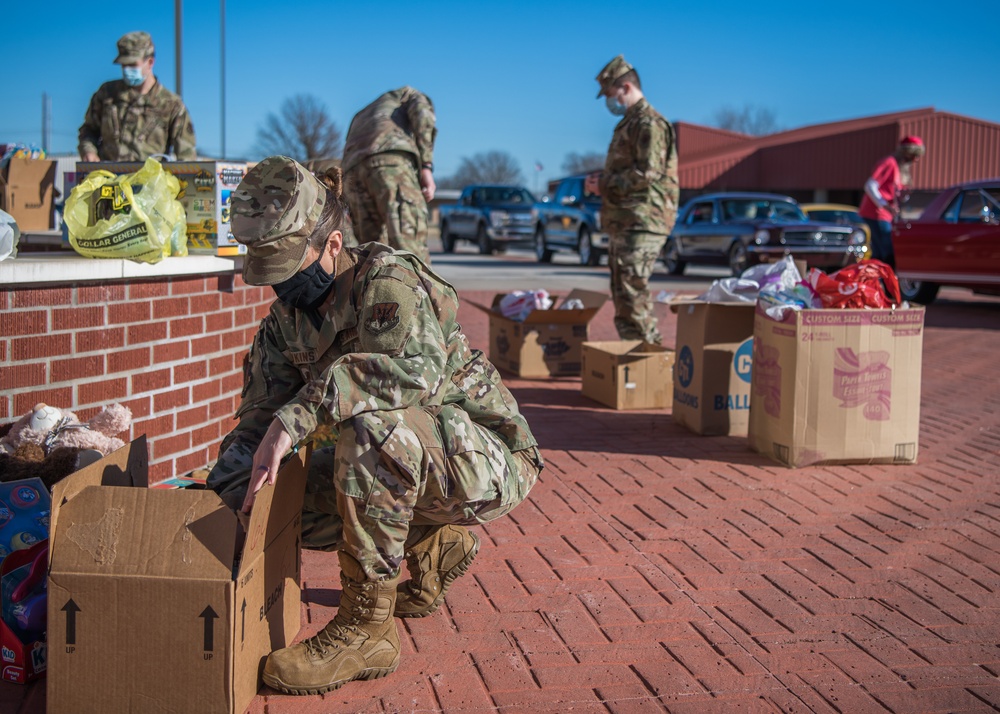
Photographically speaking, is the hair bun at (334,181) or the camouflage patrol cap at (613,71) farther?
the camouflage patrol cap at (613,71)

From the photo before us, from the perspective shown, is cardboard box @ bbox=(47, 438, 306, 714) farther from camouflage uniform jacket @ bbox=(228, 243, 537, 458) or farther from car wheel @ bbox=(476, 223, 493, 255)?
car wheel @ bbox=(476, 223, 493, 255)

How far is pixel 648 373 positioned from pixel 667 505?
2132 millimetres

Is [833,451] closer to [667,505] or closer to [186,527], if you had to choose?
[667,505]

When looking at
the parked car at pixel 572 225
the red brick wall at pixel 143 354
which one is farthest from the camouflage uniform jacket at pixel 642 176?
the parked car at pixel 572 225

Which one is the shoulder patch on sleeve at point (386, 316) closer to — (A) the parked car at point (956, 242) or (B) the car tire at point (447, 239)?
(A) the parked car at point (956, 242)

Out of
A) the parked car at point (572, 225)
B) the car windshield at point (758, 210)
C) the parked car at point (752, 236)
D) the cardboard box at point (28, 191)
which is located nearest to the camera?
the cardboard box at point (28, 191)

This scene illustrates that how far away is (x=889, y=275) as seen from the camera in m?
5.21

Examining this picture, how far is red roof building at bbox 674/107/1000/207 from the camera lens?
36.6m

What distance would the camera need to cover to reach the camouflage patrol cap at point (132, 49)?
7.11 metres

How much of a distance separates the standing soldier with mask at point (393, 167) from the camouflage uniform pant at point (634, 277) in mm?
1360

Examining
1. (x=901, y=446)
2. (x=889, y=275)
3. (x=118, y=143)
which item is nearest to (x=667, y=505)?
(x=901, y=446)

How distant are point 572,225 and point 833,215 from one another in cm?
536

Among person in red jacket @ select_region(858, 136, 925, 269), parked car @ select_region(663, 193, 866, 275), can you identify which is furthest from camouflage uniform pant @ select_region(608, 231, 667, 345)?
parked car @ select_region(663, 193, 866, 275)

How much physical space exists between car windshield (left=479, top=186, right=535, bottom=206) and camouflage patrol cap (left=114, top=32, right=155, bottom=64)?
17828mm
